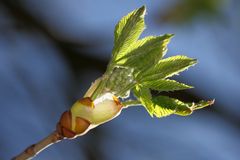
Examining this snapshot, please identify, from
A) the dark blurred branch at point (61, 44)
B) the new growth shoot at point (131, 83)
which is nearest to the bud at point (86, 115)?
the new growth shoot at point (131, 83)

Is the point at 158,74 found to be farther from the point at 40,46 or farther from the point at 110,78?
the point at 40,46

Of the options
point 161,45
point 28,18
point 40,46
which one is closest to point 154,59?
point 161,45

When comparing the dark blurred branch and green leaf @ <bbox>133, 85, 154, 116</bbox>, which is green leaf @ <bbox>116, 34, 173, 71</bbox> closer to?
green leaf @ <bbox>133, 85, 154, 116</bbox>

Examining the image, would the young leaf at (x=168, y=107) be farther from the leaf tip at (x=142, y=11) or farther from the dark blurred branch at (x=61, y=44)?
the dark blurred branch at (x=61, y=44)

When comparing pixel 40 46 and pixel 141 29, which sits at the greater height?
pixel 141 29

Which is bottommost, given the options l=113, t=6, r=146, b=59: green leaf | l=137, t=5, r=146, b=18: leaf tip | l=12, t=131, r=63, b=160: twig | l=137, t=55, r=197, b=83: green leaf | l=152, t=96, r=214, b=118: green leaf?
l=152, t=96, r=214, b=118: green leaf

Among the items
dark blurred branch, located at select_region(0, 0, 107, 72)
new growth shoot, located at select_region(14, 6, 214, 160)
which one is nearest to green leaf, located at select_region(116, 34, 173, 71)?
new growth shoot, located at select_region(14, 6, 214, 160)
